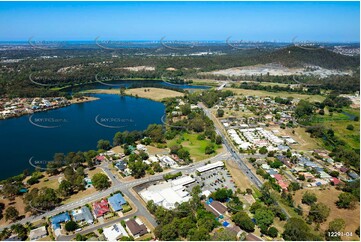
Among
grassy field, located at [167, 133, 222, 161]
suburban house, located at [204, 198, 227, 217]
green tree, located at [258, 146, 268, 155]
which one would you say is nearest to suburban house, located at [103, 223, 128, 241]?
suburban house, located at [204, 198, 227, 217]

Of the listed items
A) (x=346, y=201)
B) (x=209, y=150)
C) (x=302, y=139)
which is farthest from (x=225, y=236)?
→ (x=302, y=139)

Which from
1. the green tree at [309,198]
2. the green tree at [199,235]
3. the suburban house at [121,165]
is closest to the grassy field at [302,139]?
the green tree at [309,198]

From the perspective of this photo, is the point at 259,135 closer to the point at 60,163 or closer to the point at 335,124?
the point at 335,124

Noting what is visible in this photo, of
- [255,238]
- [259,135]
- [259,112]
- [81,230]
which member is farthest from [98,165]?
[259,112]

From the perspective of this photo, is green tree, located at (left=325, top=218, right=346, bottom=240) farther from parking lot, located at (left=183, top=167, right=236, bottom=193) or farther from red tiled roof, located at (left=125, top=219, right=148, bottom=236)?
red tiled roof, located at (left=125, top=219, right=148, bottom=236)

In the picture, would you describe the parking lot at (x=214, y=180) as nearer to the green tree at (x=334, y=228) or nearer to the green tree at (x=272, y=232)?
the green tree at (x=272, y=232)
